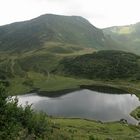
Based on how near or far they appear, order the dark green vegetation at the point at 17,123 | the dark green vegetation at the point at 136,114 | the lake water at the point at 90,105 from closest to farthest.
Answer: the dark green vegetation at the point at 17,123
the dark green vegetation at the point at 136,114
the lake water at the point at 90,105

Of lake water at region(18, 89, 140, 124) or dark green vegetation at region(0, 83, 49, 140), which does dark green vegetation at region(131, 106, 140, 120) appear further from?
dark green vegetation at region(0, 83, 49, 140)

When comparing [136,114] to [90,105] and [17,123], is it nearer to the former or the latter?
[90,105]

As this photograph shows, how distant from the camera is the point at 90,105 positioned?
529ft

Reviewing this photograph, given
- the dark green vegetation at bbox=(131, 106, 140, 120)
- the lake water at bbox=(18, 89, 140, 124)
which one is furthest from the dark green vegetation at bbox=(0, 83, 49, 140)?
the dark green vegetation at bbox=(131, 106, 140, 120)

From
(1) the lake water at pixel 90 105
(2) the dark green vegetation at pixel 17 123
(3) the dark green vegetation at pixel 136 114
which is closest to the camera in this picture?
(2) the dark green vegetation at pixel 17 123

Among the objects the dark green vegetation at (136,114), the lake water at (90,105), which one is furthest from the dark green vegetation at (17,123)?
the dark green vegetation at (136,114)

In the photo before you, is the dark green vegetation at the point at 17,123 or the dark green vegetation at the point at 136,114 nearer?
the dark green vegetation at the point at 17,123

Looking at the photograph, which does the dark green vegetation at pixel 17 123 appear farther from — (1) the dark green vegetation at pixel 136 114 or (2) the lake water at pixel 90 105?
(1) the dark green vegetation at pixel 136 114

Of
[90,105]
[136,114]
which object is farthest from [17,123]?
[90,105]

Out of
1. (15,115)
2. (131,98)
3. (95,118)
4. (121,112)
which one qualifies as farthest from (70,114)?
(15,115)

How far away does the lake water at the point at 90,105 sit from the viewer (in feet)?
457

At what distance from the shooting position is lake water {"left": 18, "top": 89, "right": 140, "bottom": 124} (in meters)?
139

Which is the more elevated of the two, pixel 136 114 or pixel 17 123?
pixel 17 123

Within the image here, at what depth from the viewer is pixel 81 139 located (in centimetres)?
8275
